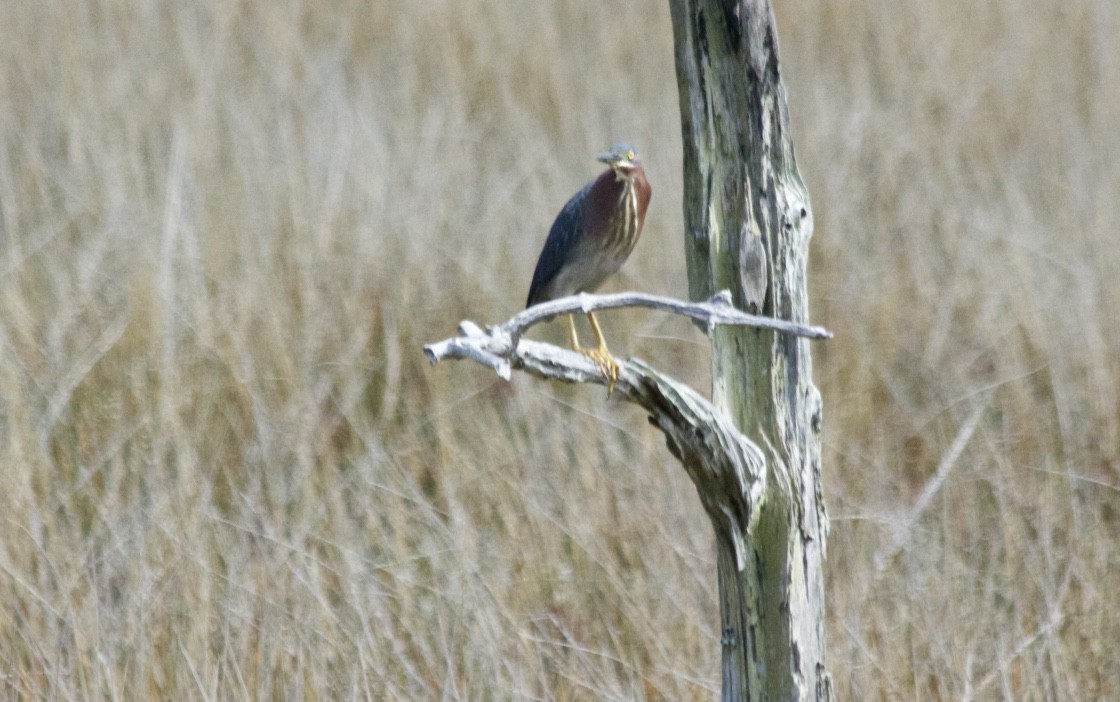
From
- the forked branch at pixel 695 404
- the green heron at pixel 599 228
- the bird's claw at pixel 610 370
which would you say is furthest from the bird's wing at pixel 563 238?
the forked branch at pixel 695 404

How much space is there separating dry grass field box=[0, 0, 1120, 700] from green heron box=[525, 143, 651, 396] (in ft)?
1.81

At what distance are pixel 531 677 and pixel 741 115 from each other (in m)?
1.56

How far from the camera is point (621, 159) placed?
2.81 meters

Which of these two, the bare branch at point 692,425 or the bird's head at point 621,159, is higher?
the bird's head at point 621,159

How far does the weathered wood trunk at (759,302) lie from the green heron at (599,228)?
2.66ft

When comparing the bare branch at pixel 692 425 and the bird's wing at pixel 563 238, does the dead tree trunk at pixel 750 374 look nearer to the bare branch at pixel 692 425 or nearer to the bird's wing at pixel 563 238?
the bare branch at pixel 692 425

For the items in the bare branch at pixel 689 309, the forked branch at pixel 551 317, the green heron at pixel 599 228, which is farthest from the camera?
the green heron at pixel 599 228

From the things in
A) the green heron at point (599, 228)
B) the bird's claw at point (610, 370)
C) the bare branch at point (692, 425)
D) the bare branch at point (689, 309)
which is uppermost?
the green heron at point (599, 228)

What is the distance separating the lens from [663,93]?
5.36 meters

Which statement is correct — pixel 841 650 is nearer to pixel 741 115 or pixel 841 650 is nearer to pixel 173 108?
pixel 741 115

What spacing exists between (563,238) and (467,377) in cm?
99

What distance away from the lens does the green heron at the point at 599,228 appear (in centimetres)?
276

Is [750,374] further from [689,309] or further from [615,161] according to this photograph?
[615,161]

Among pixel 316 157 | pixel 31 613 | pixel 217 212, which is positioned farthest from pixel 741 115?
pixel 316 157
